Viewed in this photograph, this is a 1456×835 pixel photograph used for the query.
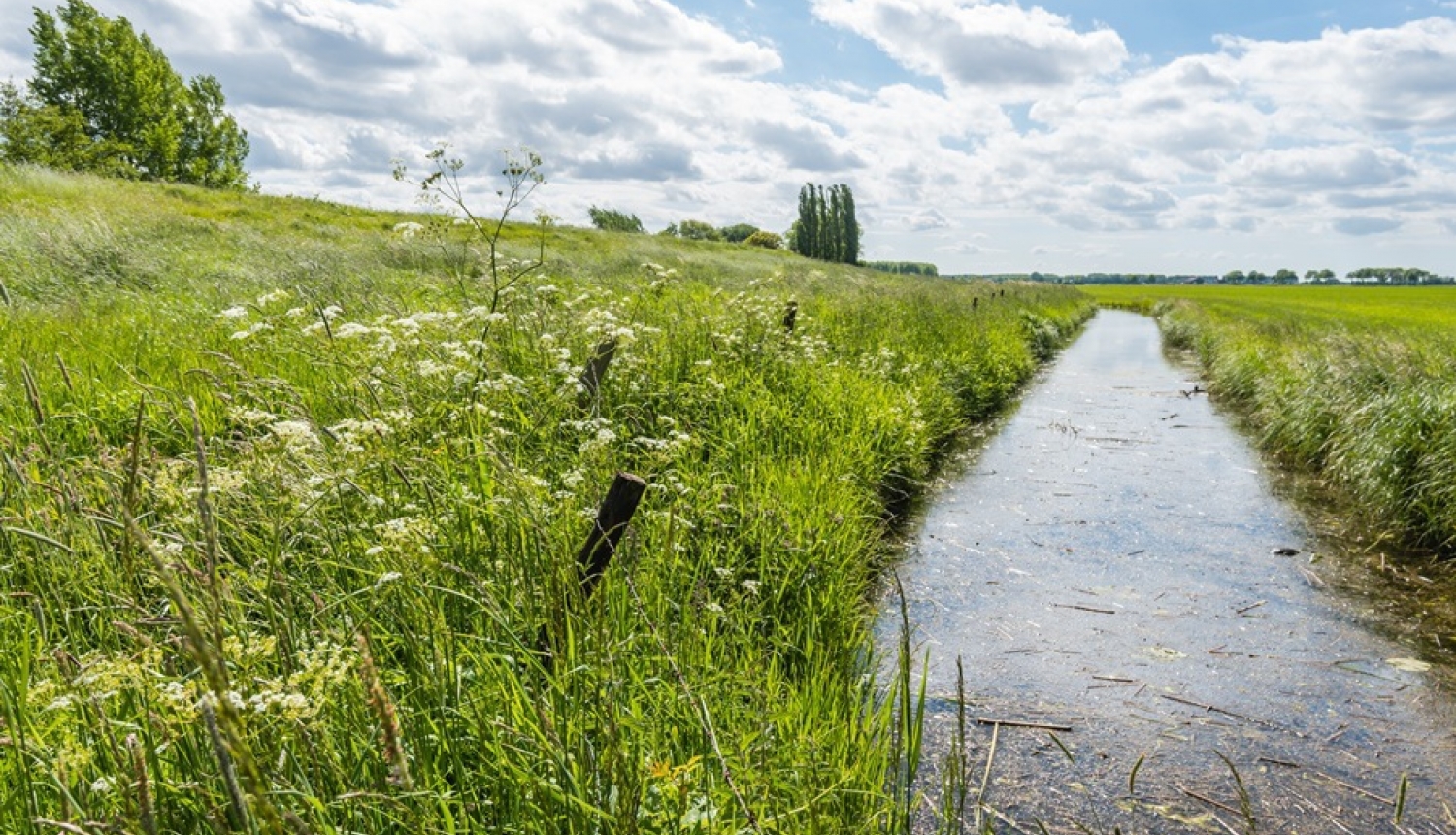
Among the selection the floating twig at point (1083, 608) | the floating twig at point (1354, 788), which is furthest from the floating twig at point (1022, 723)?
the floating twig at point (1083, 608)

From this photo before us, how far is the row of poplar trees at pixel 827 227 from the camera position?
82625 mm

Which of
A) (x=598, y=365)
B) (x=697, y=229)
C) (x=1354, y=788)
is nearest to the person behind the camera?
(x=1354, y=788)

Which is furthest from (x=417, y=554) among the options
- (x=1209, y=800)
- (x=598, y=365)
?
(x=1209, y=800)

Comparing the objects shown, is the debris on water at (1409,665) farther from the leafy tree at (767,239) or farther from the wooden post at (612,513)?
the leafy tree at (767,239)

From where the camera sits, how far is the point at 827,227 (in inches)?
3317

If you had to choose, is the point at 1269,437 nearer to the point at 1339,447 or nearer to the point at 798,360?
the point at 1339,447

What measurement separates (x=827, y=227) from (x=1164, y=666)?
82.1m

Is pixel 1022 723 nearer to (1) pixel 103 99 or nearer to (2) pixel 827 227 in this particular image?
(1) pixel 103 99

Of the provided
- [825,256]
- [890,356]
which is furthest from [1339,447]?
[825,256]

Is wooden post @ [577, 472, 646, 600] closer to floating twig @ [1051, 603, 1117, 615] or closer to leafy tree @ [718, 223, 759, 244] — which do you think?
floating twig @ [1051, 603, 1117, 615]

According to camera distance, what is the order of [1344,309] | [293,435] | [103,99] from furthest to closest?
[103,99] → [1344,309] → [293,435]

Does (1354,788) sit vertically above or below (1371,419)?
below

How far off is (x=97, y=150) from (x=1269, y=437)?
5574 cm

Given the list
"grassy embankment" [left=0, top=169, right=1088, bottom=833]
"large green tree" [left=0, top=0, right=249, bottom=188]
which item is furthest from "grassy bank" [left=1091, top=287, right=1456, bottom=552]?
"large green tree" [left=0, top=0, right=249, bottom=188]
